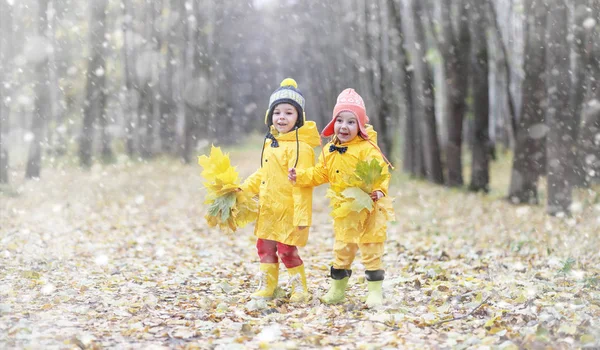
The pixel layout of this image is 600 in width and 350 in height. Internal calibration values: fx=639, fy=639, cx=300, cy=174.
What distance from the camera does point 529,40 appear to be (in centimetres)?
1405

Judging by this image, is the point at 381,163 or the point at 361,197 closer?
the point at 361,197

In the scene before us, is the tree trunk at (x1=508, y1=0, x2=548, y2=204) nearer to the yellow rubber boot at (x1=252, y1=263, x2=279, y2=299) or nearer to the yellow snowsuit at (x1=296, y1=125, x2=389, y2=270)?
the yellow snowsuit at (x1=296, y1=125, x2=389, y2=270)

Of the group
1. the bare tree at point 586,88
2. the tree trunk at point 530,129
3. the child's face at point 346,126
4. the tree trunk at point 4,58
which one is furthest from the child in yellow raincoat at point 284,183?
the tree trunk at point 4,58

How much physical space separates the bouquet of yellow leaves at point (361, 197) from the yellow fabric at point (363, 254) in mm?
195

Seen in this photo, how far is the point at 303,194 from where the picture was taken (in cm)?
584

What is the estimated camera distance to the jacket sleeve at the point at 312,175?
18.8 ft

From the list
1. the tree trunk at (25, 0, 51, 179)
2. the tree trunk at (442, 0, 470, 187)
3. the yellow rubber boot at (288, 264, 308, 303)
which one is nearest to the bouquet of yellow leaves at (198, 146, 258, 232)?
the yellow rubber boot at (288, 264, 308, 303)

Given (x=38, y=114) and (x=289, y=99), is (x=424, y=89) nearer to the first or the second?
(x=38, y=114)

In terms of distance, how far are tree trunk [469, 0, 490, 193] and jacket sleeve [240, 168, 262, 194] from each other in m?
12.3

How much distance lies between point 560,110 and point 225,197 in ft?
26.8

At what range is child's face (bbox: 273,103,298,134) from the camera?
19.4 ft

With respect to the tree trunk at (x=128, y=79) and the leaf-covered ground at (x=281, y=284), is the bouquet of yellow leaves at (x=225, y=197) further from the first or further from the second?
the tree trunk at (x=128, y=79)

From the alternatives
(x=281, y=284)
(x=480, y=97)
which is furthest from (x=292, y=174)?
(x=480, y=97)

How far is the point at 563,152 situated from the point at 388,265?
5.40 meters
